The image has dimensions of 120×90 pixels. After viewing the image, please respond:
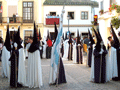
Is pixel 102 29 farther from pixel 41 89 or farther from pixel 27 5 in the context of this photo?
pixel 41 89

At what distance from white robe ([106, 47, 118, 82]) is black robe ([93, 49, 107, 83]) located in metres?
0.21

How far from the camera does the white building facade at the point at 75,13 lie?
39094 millimetres

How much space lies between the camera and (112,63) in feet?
32.7

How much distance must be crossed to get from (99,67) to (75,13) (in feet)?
101

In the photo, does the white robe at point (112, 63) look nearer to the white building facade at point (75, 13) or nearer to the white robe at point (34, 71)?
the white robe at point (34, 71)

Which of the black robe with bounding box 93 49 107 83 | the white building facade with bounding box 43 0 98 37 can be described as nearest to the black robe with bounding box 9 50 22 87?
the black robe with bounding box 93 49 107 83

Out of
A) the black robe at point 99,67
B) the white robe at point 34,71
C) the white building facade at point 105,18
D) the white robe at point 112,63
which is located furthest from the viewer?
the white building facade at point 105,18

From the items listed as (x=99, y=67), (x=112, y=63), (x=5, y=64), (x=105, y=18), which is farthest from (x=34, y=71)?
(x=105, y=18)

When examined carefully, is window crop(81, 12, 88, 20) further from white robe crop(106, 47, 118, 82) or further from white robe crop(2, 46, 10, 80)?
white robe crop(106, 47, 118, 82)

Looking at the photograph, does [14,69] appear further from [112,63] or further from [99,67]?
[112,63]

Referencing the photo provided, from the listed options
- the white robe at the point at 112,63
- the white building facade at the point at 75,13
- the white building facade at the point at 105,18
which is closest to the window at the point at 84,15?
the white building facade at the point at 75,13

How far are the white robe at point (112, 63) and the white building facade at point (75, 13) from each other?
29325 millimetres

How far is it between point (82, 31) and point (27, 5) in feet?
→ 33.3

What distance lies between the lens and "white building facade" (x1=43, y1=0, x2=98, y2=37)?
39.1 meters
